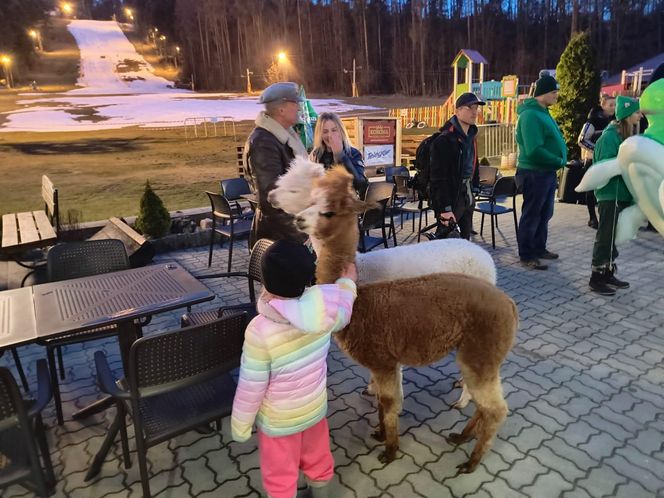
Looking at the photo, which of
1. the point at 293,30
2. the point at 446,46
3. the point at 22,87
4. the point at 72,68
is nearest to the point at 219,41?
the point at 293,30

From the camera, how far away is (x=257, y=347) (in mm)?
1677

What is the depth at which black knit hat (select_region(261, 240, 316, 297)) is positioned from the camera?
1617 mm

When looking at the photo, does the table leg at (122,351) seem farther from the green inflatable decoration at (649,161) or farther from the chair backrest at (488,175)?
the chair backrest at (488,175)

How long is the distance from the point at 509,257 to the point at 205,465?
16.1ft

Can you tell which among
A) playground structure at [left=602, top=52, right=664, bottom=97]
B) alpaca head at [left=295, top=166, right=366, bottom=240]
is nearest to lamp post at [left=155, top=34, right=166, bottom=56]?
alpaca head at [left=295, top=166, right=366, bottom=240]

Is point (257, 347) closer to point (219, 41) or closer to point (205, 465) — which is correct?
point (205, 465)

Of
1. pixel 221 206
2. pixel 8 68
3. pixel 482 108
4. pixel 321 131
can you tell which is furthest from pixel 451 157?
pixel 482 108

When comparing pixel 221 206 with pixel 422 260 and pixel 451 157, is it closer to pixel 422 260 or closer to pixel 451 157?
pixel 451 157

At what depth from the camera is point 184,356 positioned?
6.25ft

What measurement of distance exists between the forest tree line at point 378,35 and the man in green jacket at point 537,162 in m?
7.91

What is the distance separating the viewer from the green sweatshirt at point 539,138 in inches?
191

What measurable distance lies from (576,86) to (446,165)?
9.33m

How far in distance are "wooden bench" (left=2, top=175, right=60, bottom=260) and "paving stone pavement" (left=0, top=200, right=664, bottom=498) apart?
1392mm

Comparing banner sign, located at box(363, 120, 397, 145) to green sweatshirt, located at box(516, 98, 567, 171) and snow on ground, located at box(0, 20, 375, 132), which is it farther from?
green sweatshirt, located at box(516, 98, 567, 171)
